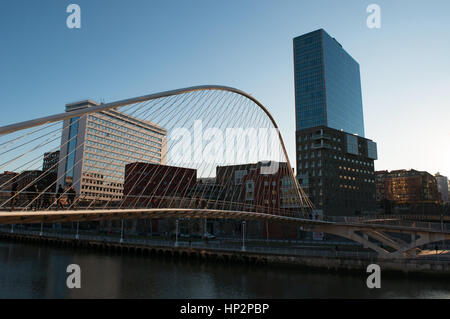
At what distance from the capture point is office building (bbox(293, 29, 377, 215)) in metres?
74.1

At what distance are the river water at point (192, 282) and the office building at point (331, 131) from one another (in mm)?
40347

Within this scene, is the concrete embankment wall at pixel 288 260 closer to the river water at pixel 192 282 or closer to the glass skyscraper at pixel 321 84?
the river water at pixel 192 282

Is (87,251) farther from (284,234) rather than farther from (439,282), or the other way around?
(439,282)

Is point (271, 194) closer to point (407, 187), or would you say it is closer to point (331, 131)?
point (331, 131)

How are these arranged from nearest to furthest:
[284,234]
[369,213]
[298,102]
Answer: [284,234] → [369,213] → [298,102]

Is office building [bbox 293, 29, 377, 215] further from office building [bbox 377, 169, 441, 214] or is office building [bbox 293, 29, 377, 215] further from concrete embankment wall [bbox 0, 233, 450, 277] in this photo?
concrete embankment wall [bbox 0, 233, 450, 277]

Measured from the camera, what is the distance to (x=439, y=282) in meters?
29.8

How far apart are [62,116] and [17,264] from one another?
3156cm

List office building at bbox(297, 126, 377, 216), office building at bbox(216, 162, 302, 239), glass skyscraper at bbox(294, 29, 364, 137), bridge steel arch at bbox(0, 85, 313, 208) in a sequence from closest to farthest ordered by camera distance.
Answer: bridge steel arch at bbox(0, 85, 313, 208)
office building at bbox(216, 162, 302, 239)
office building at bbox(297, 126, 377, 216)
glass skyscraper at bbox(294, 29, 364, 137)

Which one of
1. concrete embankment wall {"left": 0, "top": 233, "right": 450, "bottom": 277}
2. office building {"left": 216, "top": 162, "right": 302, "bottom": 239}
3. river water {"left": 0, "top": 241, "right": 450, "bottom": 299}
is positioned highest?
office building {"left": 216, "top": 162, "right": 302, "bottom": 239}

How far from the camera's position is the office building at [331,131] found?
2916 inches

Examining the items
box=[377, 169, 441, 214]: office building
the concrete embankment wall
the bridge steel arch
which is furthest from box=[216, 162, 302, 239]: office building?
box=[377, 169, 441, 214]: office building

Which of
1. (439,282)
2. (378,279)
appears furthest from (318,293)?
(439,282)

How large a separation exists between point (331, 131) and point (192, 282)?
57.5m
